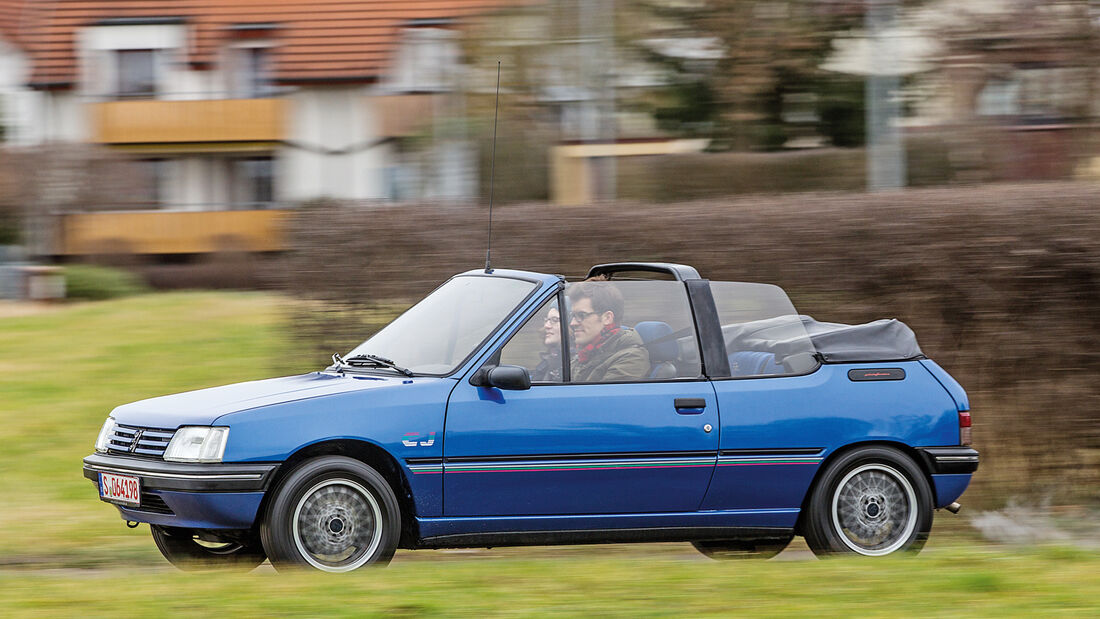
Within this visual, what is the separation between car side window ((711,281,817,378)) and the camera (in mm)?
7906

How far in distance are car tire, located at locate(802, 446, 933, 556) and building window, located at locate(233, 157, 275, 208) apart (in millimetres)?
32982

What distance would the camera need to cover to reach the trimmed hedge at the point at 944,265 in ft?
33.1

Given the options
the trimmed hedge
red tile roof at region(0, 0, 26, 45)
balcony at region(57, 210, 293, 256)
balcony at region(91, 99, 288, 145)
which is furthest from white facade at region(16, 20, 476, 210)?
the trimmed hedge

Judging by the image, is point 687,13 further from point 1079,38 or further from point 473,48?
point 1079,38

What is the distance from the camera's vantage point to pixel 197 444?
275 inches

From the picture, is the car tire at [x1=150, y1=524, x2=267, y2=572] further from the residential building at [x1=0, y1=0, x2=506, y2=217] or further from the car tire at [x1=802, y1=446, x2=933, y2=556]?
the residential building at [x1=0, y1=0, x2=506, y2=217]

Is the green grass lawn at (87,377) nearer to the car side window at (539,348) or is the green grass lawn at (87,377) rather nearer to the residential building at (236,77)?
the car side window at (539,348)

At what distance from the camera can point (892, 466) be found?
25.9 ft

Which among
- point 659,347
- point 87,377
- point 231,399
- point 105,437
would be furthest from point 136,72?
point 659,347

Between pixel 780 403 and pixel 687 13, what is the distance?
1167 cm

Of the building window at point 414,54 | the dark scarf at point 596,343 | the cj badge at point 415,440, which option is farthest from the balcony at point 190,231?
the cj badge at point 415,440

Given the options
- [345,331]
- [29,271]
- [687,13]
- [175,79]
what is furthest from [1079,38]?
[175,79]

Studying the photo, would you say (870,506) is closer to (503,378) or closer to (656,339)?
(656,339)

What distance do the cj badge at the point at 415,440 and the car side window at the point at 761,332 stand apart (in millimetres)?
1697
